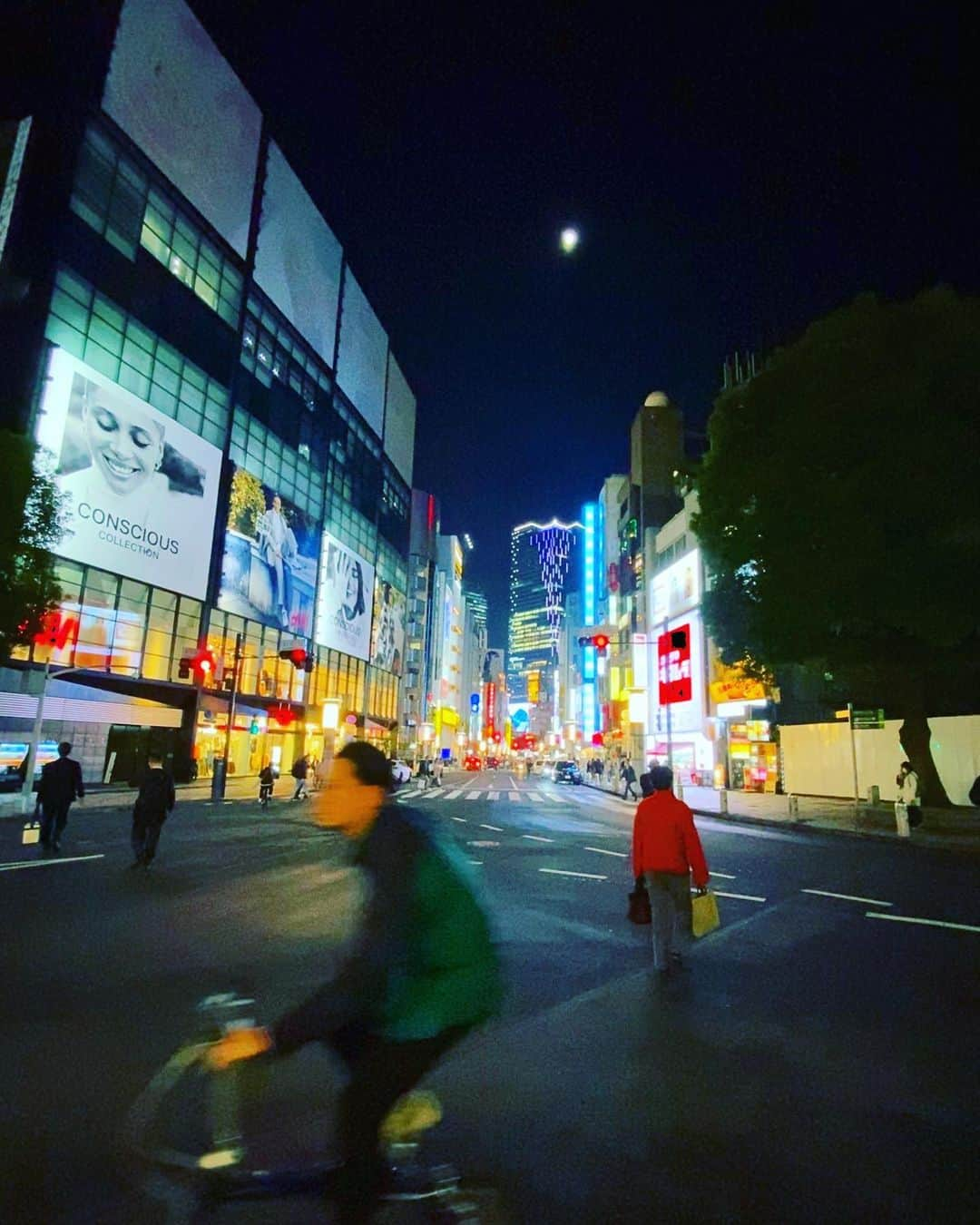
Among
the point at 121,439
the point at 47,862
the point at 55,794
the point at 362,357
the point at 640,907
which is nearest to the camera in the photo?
the point at 640,907

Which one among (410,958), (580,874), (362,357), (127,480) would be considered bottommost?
(580,874)

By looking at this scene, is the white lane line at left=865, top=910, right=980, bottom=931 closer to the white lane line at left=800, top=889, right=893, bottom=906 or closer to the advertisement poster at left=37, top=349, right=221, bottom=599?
the white lane line at left=800, top=889, right=893, bottom=906

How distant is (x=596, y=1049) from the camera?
4.37 meters

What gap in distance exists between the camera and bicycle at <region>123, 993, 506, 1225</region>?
254 cm

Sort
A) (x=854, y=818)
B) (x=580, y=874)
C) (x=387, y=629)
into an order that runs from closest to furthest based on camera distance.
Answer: (x=580, y=874) < (x=854, y=818) < (x=387, y=629)

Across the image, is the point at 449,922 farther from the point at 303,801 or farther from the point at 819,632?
the point at 303,801

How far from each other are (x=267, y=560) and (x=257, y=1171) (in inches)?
1699

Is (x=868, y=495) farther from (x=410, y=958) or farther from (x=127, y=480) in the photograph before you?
(x=127, y=480)

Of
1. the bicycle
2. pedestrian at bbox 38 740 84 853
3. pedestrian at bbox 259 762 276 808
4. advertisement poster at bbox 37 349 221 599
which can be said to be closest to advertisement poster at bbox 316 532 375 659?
advertisement poster at bbox 37 349 221 599

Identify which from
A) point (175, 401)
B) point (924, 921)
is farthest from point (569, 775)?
point (924, 921)

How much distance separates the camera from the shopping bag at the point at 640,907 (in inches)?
243

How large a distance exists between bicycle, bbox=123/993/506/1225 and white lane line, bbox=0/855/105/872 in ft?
32.4

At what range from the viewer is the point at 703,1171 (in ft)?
9.89

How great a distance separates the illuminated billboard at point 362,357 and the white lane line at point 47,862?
51.5m
